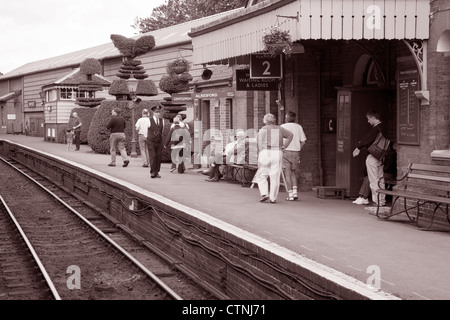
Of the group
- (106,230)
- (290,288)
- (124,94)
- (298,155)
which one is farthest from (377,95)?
(124,94)

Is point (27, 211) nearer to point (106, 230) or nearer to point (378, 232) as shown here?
point (106, 230)

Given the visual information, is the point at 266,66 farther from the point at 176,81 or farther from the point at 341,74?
the point at 176,81

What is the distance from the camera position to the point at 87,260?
13.4 m

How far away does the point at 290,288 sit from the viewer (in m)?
8.21

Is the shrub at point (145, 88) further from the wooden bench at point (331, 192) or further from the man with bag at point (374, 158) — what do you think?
the man with bag at point (374, 158)

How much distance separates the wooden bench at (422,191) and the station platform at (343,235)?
305mm

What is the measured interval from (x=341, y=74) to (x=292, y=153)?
2459mm

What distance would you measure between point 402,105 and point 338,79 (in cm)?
412

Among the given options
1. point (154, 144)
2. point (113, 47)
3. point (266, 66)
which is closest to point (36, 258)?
point (266, 66)

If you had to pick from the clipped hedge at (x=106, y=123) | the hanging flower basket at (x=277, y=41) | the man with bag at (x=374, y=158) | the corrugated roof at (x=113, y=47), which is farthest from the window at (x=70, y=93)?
the man with bag at (x=374, y=158)

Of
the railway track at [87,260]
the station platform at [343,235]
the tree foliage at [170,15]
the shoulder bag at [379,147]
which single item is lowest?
the railway track at [87,260]

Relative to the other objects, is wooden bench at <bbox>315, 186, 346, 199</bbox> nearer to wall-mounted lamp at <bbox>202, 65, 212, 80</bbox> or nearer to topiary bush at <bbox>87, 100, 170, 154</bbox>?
wall-mounted lamp at <bbox>202, 65, 212, 80</bbox>

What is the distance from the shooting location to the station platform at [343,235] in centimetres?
804

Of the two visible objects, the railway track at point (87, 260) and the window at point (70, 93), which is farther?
the window at point (70, 93)
